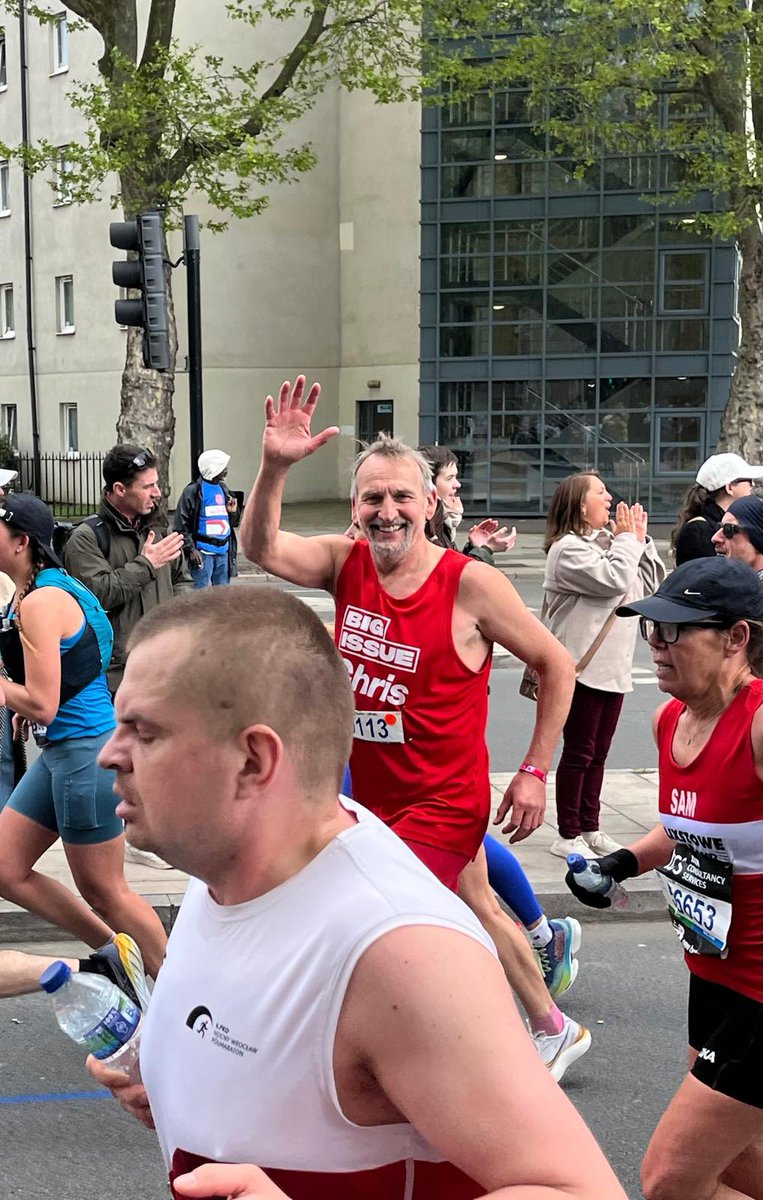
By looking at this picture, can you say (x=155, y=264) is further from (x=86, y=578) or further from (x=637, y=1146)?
(x=637, y=1146)

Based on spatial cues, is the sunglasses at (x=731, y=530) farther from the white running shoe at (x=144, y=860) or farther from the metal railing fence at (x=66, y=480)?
the metal railing fence at (x=66, y=480)

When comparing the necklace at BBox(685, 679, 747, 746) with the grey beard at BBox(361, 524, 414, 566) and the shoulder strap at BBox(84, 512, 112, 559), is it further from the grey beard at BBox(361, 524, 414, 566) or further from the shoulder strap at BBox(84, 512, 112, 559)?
the shoulder strap at BBox(84, 512, 112, 559)

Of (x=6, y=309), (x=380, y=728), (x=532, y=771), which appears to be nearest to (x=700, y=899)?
(x=380, y=728)

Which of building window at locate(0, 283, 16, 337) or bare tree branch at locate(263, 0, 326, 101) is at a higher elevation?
bare tree branch at locate(263, 0, 326, 101)

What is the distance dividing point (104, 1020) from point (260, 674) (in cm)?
79

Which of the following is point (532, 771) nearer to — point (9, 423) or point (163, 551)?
point (163, 551)

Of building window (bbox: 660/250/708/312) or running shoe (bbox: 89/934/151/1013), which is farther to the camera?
building window (bbox: 660/250/708/312)

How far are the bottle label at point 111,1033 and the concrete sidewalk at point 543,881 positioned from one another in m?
3.83

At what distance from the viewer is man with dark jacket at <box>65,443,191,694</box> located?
6.38 metres

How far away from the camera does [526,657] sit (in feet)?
14.3

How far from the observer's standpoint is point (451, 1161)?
143 centimetres

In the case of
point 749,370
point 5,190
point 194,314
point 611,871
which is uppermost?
point 5,190

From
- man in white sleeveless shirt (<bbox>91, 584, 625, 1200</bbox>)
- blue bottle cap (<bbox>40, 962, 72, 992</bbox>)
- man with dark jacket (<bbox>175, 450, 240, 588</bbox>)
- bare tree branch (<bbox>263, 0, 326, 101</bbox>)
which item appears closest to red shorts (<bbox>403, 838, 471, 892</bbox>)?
blue bottle cap (<bbox>40, 962, 72, 992</bbox>)

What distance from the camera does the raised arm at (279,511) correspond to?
14.1ft
